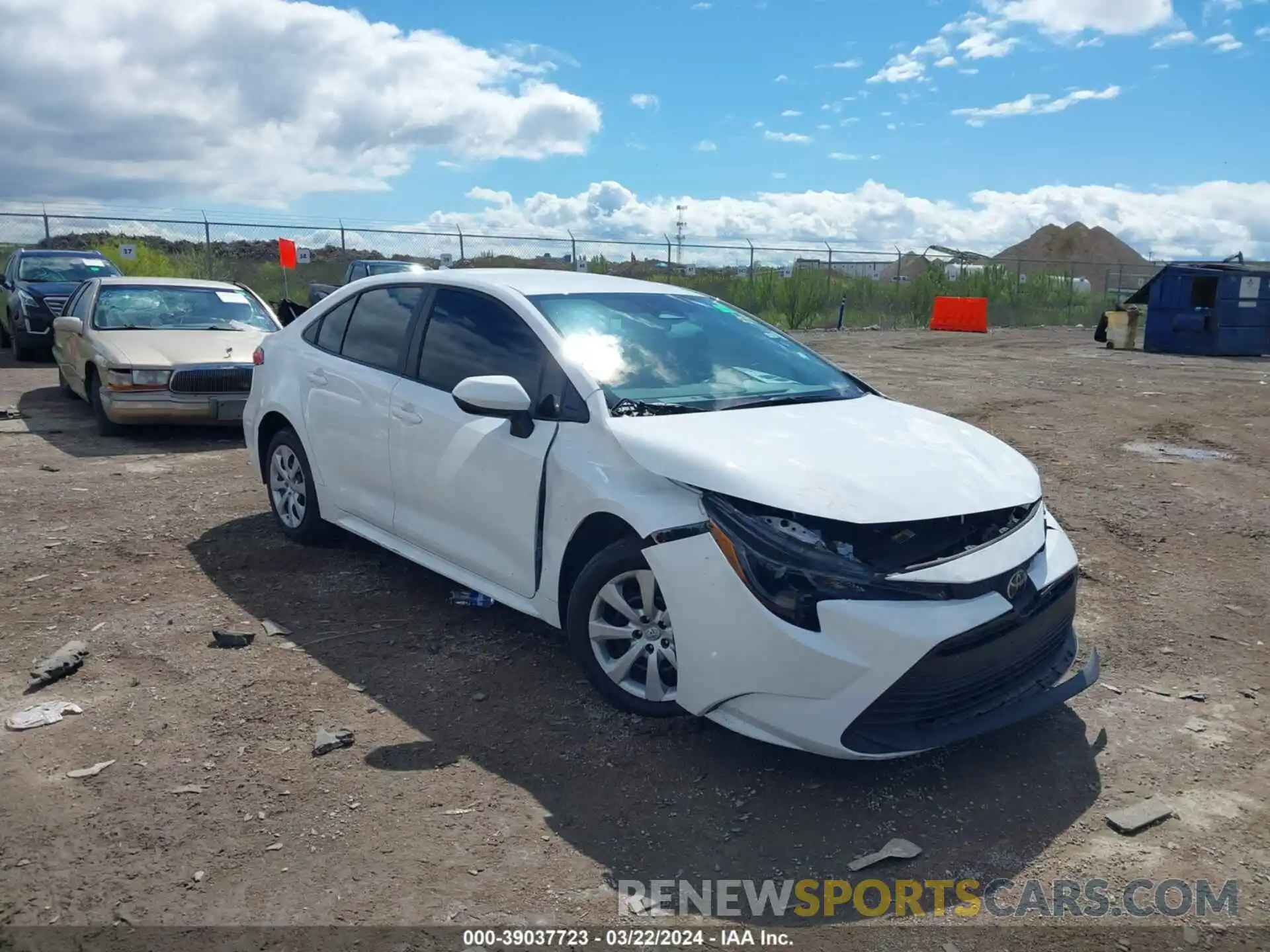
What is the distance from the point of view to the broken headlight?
10.6ft

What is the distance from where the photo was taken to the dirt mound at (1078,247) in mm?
71125

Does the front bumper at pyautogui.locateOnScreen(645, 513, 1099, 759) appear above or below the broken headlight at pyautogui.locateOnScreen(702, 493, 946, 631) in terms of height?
below

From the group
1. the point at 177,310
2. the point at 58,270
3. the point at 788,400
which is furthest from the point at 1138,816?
the point at 58,270

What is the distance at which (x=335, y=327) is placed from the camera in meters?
5.74

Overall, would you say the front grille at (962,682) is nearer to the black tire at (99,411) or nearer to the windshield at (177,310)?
the black tire at (99,411)

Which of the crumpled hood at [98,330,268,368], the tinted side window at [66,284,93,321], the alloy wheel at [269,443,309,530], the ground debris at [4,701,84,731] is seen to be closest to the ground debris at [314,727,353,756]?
the ground debris at [4,701,84,731]

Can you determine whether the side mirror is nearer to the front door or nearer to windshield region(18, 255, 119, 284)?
the front door

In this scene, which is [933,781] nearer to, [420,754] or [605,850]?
[605,850]

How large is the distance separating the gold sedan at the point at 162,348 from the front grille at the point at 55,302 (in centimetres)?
500

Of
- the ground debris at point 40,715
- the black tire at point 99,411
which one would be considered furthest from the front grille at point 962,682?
the black tire at point 99,411

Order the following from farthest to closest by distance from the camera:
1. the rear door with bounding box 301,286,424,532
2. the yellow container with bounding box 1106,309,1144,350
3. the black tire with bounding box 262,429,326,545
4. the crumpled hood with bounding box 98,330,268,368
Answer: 1. the yellow container with bounding box 1106,309,1144,350
2. the crumpled hood with bounding box 98,330,268,368
3. the black tire with bounding box 262,429,326,545
4. the rear door with bounding box 301,286,424,532

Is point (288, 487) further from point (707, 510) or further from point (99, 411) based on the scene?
point (99, 411)

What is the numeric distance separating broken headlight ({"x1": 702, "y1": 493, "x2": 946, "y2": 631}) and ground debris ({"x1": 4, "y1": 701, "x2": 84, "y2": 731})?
261 centimetres

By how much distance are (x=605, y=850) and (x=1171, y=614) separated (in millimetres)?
3403
